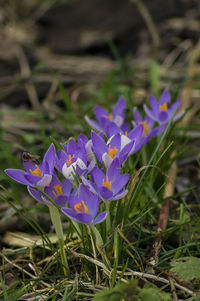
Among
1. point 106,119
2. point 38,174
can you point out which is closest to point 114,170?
point 38,174

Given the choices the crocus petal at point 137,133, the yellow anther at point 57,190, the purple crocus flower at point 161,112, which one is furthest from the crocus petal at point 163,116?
the yellow anther at point 57,190

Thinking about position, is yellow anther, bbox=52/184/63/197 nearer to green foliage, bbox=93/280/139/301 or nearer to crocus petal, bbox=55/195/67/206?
crocus petal, bbox=55/195/67/206

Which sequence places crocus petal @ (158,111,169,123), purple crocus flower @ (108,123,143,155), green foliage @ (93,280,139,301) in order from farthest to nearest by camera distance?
crocus petal @ (158,111,169,123) < purple crocus flower @ (108,123,143,155) < green foliage @ (93,280,139,301)

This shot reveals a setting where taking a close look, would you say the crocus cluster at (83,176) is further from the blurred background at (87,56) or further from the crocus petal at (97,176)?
the blurred background at (87,56)

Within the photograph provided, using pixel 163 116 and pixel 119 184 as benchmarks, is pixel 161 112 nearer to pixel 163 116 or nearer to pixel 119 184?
pixel 163 116

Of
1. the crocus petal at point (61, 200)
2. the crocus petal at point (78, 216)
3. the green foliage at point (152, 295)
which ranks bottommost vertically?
the green foliage at point (152, 295)

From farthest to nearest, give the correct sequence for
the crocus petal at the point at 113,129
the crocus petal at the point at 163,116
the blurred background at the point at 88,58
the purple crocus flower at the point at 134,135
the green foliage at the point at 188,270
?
the blurred background at the point at 88,58 → the crocus petal at the point at 163,116 → the crocus petal at the point at 113,129 → the purple crocus flower at the point at 134,135 → the green foliage at the point at 188,270

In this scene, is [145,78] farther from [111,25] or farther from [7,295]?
[7,295]

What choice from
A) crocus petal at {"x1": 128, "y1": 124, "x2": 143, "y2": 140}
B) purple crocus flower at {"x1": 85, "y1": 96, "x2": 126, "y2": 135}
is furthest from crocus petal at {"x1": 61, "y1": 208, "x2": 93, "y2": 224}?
purple crocus flower at {"x1": 85, "y1": 96, "x2": 126, "y2": 135}

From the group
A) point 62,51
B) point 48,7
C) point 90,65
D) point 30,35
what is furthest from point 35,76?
point 48,7
